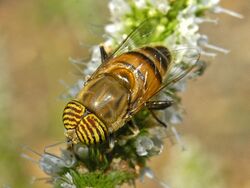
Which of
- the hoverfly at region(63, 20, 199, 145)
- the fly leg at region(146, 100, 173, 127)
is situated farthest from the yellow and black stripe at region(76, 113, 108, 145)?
the fly leg at region(146, 100, 173, 127)

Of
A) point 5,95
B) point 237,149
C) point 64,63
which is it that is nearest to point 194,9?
point 5,95

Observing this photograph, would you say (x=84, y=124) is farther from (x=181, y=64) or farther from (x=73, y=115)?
(x=181, y=64)

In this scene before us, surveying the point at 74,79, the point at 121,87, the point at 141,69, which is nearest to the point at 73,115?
the point at 121,87

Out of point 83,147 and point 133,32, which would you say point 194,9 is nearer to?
point 133,32

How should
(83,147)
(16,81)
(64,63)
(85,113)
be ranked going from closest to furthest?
(85,113) → (83,147) → (64,63) → (16,81)

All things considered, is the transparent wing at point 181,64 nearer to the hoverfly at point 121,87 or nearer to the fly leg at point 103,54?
the hoverfly at point 121,87

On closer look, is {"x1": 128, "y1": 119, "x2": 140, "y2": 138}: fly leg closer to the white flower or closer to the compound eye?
the compound eye
